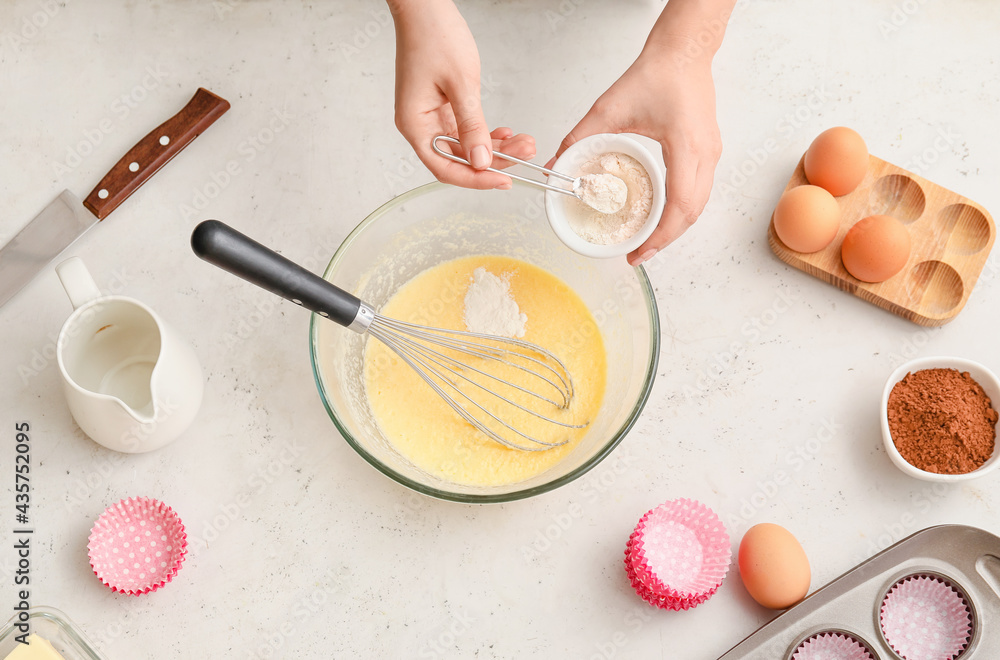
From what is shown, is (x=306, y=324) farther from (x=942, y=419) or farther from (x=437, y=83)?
(x=942, y=419)

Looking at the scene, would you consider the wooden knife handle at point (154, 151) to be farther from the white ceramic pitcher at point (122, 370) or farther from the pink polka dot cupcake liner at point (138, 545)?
the pink polka dot cupcake liner at point (138, 545)

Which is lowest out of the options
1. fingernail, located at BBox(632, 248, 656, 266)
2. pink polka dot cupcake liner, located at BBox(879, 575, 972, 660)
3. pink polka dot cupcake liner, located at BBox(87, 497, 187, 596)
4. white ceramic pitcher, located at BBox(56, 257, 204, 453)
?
pink polka dot cupcake liner, located at BBox(87, 497, 187, 596)

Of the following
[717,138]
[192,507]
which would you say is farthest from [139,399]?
[717,138]

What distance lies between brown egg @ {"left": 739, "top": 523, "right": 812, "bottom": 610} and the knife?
50.0 inches

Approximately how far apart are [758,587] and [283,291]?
885mm

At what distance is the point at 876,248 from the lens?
1.26m

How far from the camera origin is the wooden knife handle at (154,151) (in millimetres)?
1352

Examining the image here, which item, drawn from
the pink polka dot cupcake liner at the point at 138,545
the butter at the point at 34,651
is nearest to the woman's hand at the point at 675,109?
the pink polka dot cupcake liner at the point at 138,545

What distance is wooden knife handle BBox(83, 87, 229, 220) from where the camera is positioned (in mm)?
1352

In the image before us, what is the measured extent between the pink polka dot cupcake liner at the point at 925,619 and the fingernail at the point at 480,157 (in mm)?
974

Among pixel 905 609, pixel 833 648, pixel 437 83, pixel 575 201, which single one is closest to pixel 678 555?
pixel 833 648

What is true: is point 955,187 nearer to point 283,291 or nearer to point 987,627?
point 987,627

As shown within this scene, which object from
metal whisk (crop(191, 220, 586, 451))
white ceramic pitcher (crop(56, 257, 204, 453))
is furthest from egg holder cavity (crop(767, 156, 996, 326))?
white ceramic pitcher (crop(56, 257, 204, 453))

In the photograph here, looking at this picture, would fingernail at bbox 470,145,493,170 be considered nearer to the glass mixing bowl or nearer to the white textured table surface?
the glass mixing bowl
